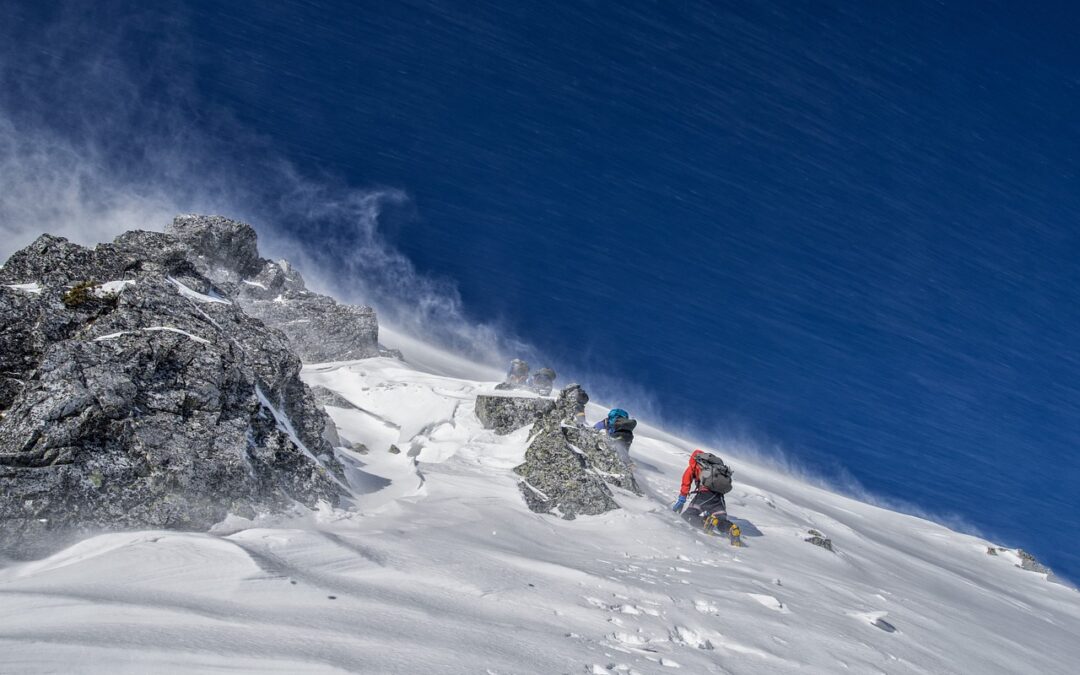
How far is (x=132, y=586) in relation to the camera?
6.51m

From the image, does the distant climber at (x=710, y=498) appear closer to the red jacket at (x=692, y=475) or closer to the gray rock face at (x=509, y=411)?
the red jacket at (x=692, y=475)

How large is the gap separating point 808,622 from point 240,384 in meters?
9.38

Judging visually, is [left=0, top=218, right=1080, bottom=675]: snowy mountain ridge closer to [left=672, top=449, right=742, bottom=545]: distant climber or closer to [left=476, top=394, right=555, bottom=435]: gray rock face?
[left=476, top=394, right=555, bottom=435]: gray rock face

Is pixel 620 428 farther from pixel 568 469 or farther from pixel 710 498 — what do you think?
pixel 568 469

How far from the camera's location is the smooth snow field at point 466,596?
222 inches

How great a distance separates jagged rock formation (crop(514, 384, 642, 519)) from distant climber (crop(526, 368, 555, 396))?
1449 centimetres

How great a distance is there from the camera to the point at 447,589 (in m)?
8.10

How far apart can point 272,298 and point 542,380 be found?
13346 mm

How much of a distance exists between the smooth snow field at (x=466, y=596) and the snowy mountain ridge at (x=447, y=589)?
32 millimetres

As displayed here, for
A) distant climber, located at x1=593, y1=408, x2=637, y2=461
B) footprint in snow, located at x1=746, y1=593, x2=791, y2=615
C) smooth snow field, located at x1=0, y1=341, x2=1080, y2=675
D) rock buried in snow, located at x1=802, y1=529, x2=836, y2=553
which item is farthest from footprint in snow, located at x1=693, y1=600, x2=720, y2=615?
distant climber, located at x1=593, y1=408, x2=637, y2=461

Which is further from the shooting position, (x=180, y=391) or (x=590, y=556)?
(x=590, y=556)

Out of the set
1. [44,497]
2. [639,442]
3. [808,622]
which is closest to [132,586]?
[44,497]

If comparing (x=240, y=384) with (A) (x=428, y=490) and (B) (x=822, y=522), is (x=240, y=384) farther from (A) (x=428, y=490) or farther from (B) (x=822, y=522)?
(B) (x=822, y=522)

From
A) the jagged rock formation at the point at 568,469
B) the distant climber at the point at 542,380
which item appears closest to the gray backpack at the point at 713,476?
the jagged rock formation at the point at 568,469
